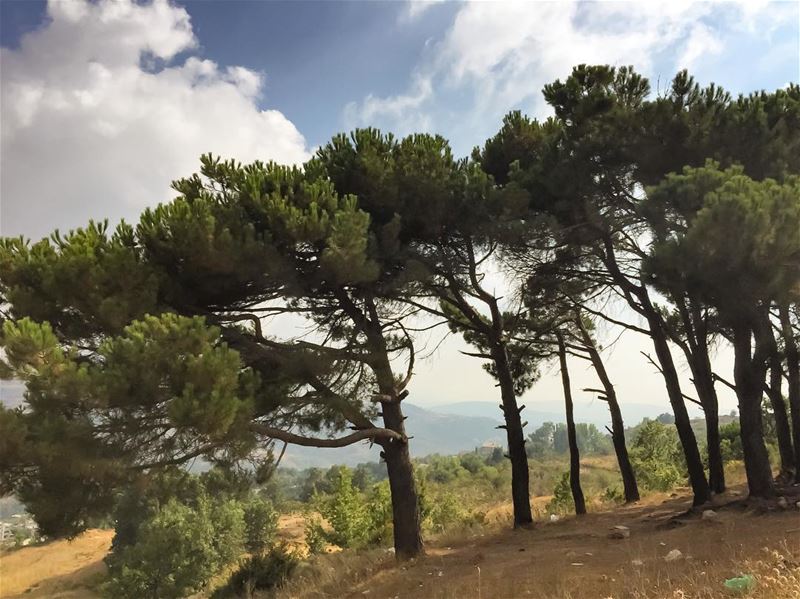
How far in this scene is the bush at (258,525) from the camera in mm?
30547

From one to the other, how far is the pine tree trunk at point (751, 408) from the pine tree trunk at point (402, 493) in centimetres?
569

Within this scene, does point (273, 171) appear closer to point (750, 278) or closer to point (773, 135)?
point (750, 278)

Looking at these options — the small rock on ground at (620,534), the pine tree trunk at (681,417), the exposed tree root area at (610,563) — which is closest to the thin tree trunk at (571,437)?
the exposed tree root area at (610,563)

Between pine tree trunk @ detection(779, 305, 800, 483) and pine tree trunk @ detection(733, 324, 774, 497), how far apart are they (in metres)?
2.82

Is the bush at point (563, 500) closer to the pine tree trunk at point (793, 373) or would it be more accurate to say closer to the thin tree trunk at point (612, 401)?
the thin tree trunk at point (612, 401)

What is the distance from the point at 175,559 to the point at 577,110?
23973 mm

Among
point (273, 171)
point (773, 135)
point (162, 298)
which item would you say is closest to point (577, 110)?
point (773, 135)

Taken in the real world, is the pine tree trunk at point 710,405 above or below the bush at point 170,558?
above

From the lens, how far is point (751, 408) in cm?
868

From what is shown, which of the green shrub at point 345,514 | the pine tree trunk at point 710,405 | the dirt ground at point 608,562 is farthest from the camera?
the green shrub at point 345,514

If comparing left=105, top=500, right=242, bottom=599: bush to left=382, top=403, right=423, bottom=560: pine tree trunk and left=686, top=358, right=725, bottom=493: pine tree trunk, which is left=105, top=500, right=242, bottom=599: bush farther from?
left=686, top=358, right=725, bottom=493: pine tree trunk

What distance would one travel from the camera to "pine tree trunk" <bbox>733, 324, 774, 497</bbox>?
864 cm

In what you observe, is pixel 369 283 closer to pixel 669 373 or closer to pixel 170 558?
pixel 669 373

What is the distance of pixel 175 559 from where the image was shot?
22.9 m
